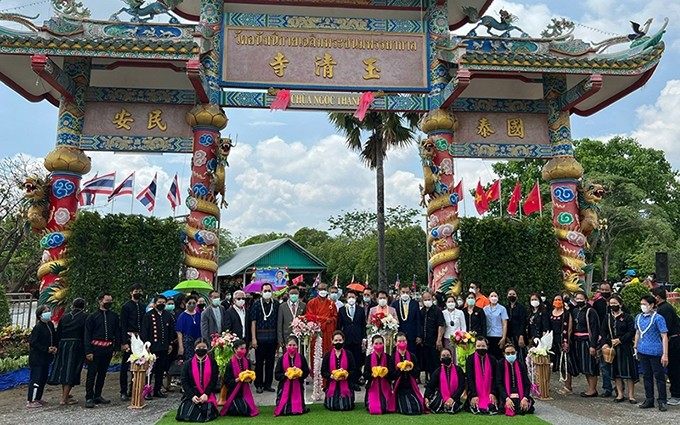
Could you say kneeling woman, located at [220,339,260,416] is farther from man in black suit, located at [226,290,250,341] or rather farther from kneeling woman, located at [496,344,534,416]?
kneeling woman, located at [496,344,534,416]

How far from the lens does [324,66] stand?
11570 millimetres

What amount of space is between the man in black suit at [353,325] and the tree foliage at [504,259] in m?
3.15

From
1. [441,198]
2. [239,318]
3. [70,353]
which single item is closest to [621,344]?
[441,198]

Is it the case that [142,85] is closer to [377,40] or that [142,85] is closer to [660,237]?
[377,40]

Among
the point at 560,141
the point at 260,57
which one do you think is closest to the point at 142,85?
the point at 260,57

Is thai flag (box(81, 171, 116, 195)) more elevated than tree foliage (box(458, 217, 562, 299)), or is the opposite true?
thai flag (box(81, 171, 116, 195))

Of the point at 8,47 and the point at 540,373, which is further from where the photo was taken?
the point at 8,47

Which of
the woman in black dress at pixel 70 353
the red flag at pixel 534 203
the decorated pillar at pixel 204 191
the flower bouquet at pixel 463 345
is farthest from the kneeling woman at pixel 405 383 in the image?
the red flag at pixel 534 203

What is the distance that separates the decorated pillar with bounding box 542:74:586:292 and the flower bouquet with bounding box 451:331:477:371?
4.40 metres

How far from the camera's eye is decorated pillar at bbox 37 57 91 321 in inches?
411

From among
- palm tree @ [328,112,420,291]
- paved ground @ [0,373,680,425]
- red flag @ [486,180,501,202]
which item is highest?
palm tree @ [328,112,420,291]

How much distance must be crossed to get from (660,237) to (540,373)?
73.7 feet

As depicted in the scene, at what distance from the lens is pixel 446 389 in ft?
23.1

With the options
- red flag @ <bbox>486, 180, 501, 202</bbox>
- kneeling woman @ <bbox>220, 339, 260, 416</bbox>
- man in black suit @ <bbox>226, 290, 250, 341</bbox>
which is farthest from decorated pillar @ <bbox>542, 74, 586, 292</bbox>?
kneeling woman @ <bbox>220, 339, 260, 416</bbox>
